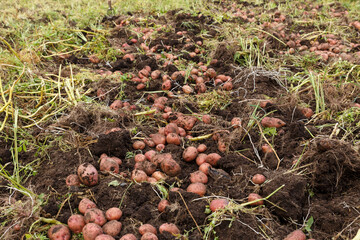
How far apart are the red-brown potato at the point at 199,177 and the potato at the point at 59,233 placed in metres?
0.80

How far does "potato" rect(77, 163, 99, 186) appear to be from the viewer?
1.91 m

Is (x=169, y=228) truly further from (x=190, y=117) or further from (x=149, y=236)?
(x=190, y=117)

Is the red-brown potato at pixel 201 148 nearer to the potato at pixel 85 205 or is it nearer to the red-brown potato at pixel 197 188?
the red-brown potato at pixel 197 188

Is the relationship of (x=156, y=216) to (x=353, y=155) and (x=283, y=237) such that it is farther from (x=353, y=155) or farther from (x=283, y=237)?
(x=353, y=155)

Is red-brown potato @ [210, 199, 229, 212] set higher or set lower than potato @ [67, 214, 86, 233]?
higher

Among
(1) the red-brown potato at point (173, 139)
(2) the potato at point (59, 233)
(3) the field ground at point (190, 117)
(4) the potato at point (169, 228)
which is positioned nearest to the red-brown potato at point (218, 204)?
(3) the field ground at point (190, 117)

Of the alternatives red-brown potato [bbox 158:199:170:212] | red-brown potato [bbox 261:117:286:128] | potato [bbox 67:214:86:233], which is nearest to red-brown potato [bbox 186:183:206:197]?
red-brown potato [bbox 158:199:170:212]

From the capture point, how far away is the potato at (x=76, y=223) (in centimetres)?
165

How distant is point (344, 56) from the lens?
363 cm

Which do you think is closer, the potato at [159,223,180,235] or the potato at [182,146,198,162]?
the potato at [159,223,180,235]

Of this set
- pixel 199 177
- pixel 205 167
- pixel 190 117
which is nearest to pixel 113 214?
pixel 199 177

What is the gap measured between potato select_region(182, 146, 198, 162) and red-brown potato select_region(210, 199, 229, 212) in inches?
19.6

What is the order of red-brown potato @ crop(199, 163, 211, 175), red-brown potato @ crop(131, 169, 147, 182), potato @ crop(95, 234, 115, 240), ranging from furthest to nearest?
red-brown potato @ crop(199, 163, 211, 175)
red-brown potato @ crop(131, 169, 147, 182)
potato @ crop(95, 234, 115, 240)

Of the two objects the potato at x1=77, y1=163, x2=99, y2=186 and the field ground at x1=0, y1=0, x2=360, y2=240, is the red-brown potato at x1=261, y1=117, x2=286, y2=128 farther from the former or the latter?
the potato at x1=77, y1=163, x2=99, y2=186
